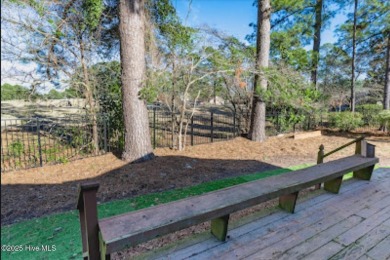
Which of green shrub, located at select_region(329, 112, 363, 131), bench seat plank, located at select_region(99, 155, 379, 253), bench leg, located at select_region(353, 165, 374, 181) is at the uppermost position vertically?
green shrub, located at select_region(329, 112, 363, 131)

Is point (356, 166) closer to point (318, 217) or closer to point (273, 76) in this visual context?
point (318, 217)

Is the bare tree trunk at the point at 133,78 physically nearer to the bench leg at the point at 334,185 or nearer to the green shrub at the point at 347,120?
the bench leg at the point at 334,185

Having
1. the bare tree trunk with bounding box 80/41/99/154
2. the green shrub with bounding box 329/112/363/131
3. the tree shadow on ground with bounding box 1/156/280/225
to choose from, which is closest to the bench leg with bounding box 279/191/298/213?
the tree shadow on ground with bounding box 1/156/280/225

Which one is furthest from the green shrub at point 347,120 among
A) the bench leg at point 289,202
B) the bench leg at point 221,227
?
the bench leg at point 221,227

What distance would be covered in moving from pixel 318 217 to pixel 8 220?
3380 millimetres

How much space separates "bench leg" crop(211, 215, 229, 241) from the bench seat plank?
0.11m

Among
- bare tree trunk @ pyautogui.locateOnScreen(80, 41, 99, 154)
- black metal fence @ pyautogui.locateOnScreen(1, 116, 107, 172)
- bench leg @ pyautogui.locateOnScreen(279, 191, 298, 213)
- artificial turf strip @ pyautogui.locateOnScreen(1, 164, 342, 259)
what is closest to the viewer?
artificial turf strip @ pyautogui.locateOnScreen(1, 164, 342, 259)

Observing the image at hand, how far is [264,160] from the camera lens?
5.63 metres

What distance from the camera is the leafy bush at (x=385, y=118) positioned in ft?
27.9

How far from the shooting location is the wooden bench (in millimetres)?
1599

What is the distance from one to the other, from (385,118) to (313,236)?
870cm

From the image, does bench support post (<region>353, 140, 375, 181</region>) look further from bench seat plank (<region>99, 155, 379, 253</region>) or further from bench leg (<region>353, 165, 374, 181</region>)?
bench seat plank (<region>99, 155, 379, 253</region>)

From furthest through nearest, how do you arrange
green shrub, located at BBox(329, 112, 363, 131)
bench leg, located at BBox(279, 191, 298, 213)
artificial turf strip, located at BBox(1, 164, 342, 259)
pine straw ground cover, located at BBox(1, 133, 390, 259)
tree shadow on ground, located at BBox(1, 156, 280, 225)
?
green shrub, located at BBox(329, 112, 363, 131) < tree shadow on ground, located at BBox(1, 156, 280, 225) < bench leg, located at BBox(279, 191, 298, 213) < pine straw ground cover, located at BBox(1, 133, 390, 259) < artificial turf strip, located at BBox(1, 164, 342, 259)

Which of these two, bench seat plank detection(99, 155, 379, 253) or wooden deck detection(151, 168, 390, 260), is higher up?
bench seat plank detection(99, 155, 379, 253)
